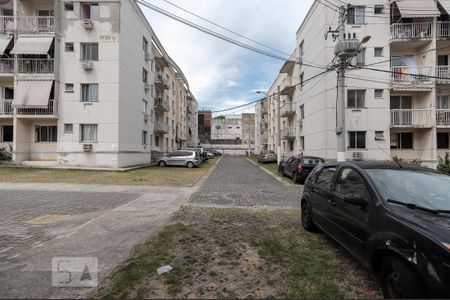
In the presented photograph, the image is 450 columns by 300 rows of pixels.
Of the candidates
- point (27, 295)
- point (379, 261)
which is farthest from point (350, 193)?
point (27, 295)

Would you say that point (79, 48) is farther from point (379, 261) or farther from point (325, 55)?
point (379, 261)

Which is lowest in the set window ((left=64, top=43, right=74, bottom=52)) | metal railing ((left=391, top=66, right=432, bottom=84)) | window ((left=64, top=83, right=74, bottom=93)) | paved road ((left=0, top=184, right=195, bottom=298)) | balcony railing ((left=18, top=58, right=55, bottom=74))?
paved road ((left=0, top=184, right=195, bottom=298))

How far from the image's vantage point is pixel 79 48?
23.1 meters

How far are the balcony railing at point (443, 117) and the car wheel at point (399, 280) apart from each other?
2242 centimetres

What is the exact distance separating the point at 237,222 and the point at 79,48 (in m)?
21.5

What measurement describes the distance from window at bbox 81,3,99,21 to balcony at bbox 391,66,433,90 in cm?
2238

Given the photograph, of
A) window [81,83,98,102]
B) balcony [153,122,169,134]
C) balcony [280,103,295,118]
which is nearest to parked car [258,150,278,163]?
balcony [280,103,295,118]

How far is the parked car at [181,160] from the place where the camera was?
28844mm

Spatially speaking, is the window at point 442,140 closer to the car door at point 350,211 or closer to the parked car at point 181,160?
the parked car at point 181,160

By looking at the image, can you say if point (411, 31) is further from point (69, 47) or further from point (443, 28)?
point (69, 47)

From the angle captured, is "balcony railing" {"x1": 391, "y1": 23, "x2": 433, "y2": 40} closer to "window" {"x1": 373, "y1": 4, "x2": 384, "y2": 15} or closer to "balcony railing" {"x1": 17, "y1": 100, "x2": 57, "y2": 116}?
"window" {"x1": 373, "y1": 4, "x2": 384, "y2": 15}

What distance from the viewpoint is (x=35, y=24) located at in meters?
23.3

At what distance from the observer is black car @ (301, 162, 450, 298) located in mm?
2971

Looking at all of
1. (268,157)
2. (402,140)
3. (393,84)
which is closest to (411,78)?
(393,84)
